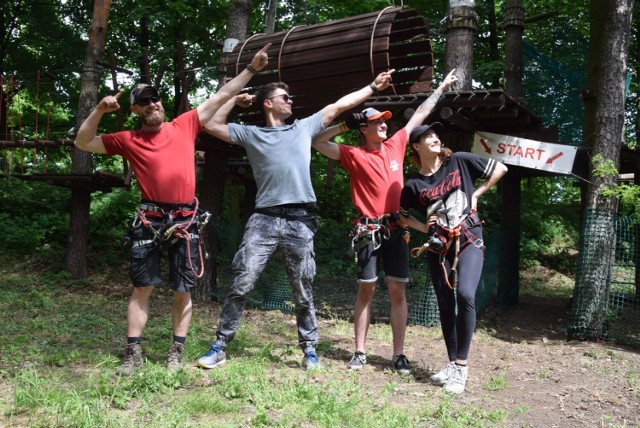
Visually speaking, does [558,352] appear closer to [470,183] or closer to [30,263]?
[470,183]

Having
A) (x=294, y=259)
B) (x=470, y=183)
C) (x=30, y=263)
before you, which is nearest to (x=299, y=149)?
(x=294, y=259)

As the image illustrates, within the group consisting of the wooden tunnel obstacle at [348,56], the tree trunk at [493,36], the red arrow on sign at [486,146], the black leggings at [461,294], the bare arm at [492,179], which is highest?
the tree trunk at [493,36]

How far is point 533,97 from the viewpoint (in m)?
11.0

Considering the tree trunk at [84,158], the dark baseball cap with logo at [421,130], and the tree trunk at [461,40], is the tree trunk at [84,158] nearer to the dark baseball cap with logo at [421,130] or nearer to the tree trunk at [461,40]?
the tree trunk at [461,40]

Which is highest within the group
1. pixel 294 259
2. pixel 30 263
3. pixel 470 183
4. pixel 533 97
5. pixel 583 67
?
pixel 583 67

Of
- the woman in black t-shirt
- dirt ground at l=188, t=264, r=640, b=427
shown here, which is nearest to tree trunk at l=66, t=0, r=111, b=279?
dirt ground at l=188, t=264, r=640, b=427

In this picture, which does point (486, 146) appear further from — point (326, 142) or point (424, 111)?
point (326, 142)

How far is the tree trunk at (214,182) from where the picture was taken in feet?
30.2

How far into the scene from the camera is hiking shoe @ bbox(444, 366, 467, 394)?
445 centimetres

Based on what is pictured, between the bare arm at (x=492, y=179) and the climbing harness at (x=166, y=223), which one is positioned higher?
the bare arm at (x=492, y=179)

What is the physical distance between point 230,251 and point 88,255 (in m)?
3.66

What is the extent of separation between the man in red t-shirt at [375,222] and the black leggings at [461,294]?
0.32 m

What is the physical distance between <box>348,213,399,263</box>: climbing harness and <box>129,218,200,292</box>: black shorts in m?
1.22

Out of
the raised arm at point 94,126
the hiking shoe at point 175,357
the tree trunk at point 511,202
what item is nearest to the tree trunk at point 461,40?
the tree trunk at point 511,202
